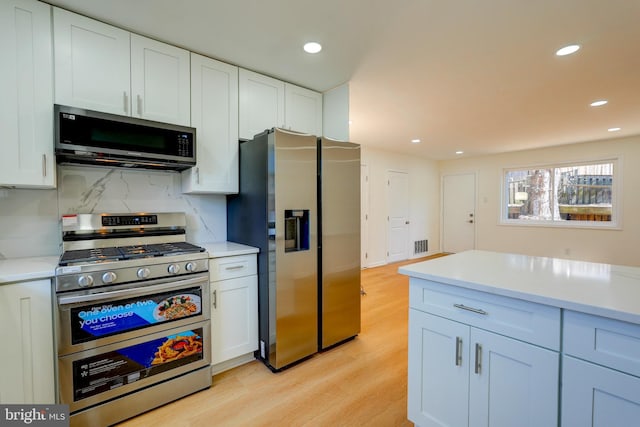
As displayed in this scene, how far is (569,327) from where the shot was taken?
1.04 meters

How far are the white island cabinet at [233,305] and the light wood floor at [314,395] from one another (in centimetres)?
16

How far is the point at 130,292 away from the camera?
168 centimetres

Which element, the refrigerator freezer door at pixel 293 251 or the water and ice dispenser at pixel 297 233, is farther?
the water and ice dispenser at pixel 297 233

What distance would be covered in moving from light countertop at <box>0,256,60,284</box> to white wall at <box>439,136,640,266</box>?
709 centimetres

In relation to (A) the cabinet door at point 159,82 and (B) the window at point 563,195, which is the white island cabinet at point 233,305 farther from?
(B) the window at point 563,195

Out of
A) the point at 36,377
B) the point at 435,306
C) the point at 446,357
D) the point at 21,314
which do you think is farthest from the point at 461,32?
the point at 36,377

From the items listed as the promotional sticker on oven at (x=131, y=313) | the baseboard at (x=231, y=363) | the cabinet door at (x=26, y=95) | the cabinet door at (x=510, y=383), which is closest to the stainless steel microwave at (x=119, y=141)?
the cabinet door at (x=26, y=95)

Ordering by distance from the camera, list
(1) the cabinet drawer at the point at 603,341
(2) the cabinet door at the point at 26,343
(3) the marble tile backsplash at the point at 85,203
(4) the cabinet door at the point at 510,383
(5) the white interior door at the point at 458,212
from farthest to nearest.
→ (5) the white interior door at the point at 458,212, (3) the marble tile backsplash at the point at 85,203, (2) the cabinet door at the point at 26,343, (4) the cabinet door at the point at 510,383, (1) the cabinet drawer at the point at 603,341

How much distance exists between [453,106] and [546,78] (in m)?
0.90

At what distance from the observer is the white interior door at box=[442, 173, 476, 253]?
6.64 m

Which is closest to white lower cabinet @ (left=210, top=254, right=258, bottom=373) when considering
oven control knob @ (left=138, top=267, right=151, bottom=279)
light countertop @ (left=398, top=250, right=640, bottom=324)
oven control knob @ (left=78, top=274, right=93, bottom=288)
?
oven control knob @ (left=138, top=267, right=151, bottom=279)

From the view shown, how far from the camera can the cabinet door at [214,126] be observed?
7.37 ft

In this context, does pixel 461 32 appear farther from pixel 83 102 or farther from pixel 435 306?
pixel 83 102

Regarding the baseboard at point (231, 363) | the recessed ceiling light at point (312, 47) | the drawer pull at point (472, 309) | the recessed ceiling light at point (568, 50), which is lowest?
the baseboard at point (231, 363)
